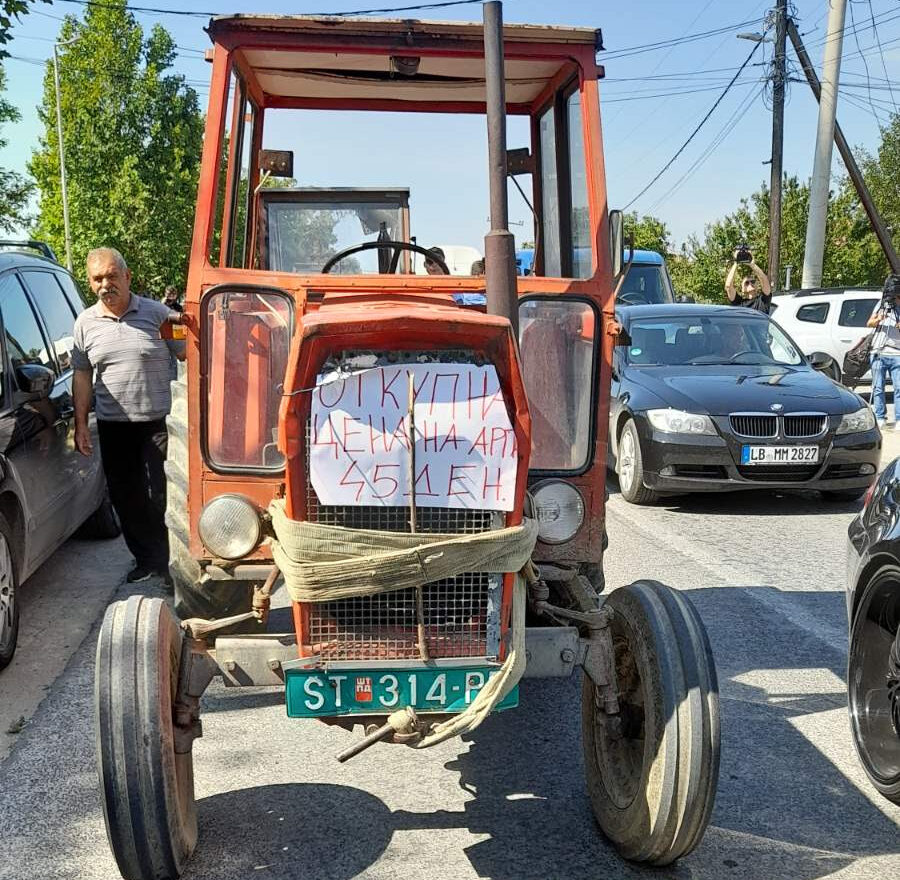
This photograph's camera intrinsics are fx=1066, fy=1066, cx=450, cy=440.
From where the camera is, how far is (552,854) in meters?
3.35

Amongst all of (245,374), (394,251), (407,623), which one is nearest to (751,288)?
(394,251)

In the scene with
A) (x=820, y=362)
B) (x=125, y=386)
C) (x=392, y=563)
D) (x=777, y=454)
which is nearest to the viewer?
(x=392, y=563)

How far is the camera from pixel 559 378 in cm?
404

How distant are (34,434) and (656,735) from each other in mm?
3995

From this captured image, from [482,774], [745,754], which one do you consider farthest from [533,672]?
[745,754]

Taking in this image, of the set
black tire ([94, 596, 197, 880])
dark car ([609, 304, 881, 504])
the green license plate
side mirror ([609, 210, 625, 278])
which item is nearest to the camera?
dark car ([609, 304, 881, 504])

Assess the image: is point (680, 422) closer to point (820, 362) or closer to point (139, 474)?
point (820, 362)

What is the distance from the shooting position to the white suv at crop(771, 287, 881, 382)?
59.4 ft

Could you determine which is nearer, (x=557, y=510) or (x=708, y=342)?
(x=557, y=510)

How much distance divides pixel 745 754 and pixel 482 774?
1.03 m

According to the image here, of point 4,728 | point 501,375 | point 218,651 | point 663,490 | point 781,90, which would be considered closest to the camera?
point 501,375

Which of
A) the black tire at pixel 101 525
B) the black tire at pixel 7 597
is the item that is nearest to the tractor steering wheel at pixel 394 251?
the black tire at pixel 7 597

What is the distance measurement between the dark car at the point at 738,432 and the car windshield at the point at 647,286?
7821 mm

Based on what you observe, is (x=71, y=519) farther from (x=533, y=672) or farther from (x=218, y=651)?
(x=533, y=672)
